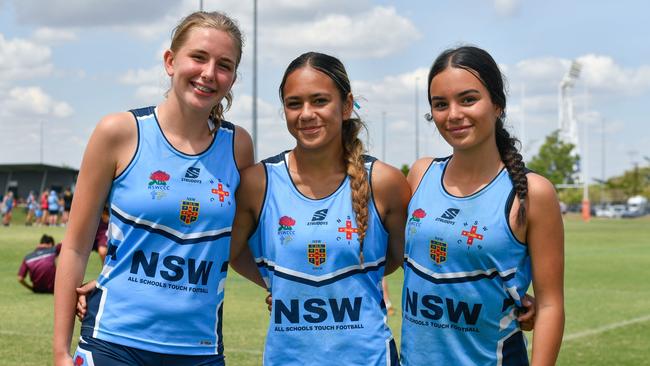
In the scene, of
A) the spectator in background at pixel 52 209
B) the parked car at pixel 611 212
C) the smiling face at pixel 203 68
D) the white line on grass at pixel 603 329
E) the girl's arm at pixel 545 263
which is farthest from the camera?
the parked car at pixel 611 212

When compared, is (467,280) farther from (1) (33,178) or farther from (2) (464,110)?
(1) (33,178)

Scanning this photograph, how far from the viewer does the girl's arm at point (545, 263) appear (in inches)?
139

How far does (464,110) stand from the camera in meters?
3.65

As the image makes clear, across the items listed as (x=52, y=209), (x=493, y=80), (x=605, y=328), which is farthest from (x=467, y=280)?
(x=52, y=209)

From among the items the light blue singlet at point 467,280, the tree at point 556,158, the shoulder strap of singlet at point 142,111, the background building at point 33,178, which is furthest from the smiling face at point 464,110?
the tree at point 556,158

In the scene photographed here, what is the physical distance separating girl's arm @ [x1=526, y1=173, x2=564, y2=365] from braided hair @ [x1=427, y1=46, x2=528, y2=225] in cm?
6

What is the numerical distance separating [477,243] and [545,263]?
27cm

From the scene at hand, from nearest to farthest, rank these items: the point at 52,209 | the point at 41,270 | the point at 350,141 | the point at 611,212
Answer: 1. the point at 350,141
2. the point at 41,270
3. the point at 52,209
4. the point at 611,212

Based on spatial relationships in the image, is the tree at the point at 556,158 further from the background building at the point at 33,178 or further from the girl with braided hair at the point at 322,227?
the girl with braided hair at the point at 322,227

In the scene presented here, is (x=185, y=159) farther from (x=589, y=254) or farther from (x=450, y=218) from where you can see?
(x=589, y=254)

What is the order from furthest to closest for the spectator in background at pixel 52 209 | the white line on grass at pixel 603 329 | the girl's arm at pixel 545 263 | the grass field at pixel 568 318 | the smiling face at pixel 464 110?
the spectator in background at pixel 52 209
the white line on grass at pixel 603 329
the grass field at pixel 568 318
the smiling face at pixel 464 110
the girl's arm at pixel 545 263

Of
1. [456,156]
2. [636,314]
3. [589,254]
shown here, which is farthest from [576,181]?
[456,156]

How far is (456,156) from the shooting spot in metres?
3.82

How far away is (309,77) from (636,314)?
961 cm
